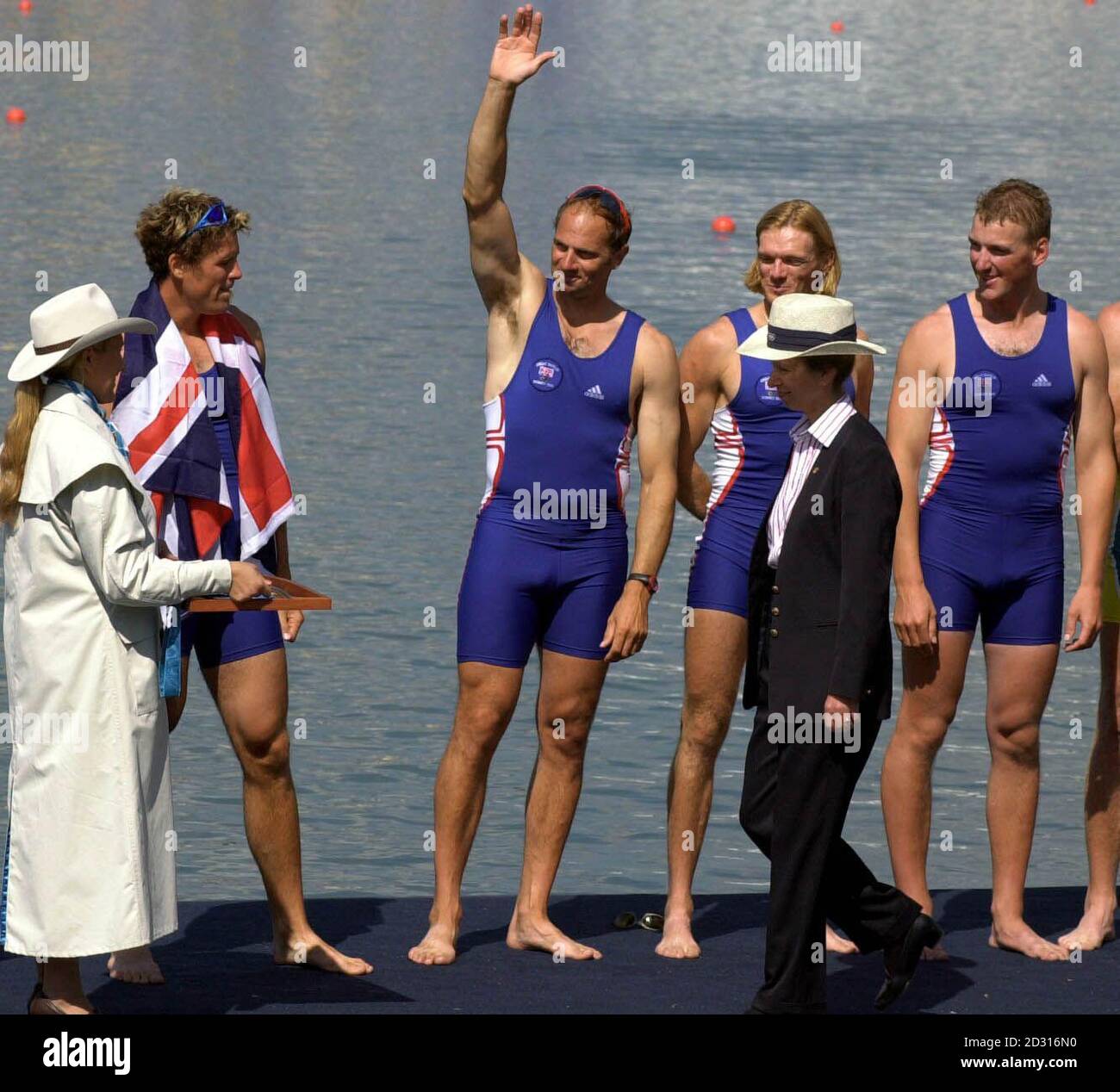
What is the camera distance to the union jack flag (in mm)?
6289

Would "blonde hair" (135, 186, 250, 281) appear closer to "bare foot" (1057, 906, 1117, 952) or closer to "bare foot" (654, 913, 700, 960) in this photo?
"bare foot" (654, 913, 700, 960)

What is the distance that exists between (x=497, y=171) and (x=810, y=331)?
122cm

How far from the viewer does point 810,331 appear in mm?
5840

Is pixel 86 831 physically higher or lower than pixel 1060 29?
lower

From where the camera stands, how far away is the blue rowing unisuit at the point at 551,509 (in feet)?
22.2

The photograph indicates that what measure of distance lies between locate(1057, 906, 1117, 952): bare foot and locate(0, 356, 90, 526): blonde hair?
134 inches

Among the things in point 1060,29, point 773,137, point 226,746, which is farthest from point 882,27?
point 226,746

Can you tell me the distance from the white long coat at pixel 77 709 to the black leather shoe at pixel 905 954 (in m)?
1.96

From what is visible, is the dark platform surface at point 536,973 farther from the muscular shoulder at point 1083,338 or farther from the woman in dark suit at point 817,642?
the muscular shoulder at point 1083,338

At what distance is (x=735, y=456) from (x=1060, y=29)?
4917 centimetres

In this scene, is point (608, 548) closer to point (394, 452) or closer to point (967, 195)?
point (394, 452)

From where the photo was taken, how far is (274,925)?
6.58 meters

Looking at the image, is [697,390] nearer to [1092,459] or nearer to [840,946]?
[1092,459]

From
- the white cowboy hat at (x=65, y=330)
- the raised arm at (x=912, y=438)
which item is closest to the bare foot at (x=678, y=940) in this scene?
the raised arm at (x=912, y=438)
